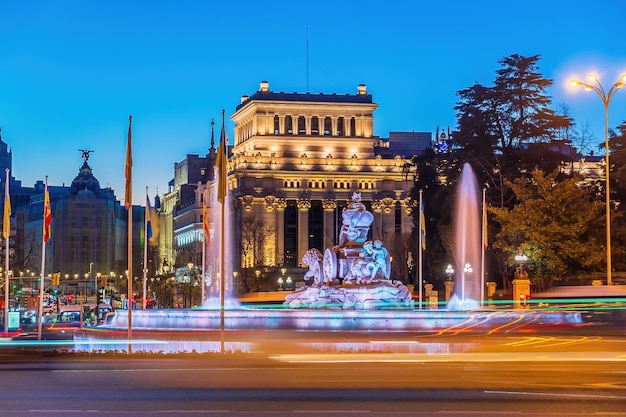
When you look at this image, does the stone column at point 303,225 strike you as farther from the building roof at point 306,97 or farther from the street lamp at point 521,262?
the street lamp at point 521,262

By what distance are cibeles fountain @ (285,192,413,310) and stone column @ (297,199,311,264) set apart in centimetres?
10363

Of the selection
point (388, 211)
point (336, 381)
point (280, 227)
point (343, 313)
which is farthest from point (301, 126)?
point (336, 381)

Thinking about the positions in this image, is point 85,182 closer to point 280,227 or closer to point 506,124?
point 280,227

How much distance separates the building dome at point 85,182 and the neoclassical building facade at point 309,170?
98.8 feet

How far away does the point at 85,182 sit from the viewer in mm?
178125

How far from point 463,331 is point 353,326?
4278 millimetres

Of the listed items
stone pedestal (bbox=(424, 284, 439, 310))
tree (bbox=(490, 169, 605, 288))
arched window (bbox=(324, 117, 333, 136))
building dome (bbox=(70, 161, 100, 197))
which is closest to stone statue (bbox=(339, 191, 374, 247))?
stone pedestal (bbox=(424, 284, 439, 310))

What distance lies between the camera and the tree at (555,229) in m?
66.8

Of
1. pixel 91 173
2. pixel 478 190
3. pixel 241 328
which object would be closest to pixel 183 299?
pixel 478 190

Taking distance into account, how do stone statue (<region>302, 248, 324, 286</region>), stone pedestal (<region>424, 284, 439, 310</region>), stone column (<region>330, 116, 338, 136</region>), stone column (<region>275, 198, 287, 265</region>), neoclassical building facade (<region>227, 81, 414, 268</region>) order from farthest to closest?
1. stone column (<region>330, 116, 338, 136</region>)
2. neoclassical building facade (<region>227, 81, 414, 268</region>)
3. stone column (<region>275, 198, 287, 265</region>)
4. stone pedestal (<region>424, 284, 439, 310</region>)
5. stone statue (<region>302, 248, 324, 286</region>)

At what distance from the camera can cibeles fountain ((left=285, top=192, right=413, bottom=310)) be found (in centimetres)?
4875

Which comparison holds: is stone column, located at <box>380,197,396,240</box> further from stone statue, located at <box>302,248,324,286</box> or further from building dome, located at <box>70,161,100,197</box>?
stone statue, located at <box>302,248,324,286</box>

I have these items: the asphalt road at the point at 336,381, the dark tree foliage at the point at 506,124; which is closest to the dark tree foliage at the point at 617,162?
the dark tree foliage at the point at 506,124

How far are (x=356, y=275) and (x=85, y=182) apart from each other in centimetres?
13467
